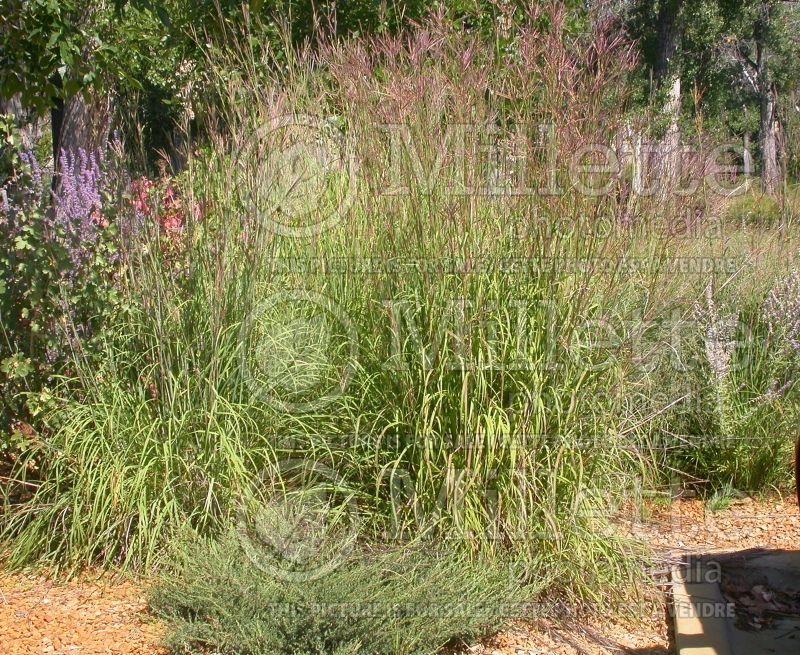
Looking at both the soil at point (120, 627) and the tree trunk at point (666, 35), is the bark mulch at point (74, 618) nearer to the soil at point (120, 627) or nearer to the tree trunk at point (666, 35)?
the soil at point (120, 627)

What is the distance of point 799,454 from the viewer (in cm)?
277

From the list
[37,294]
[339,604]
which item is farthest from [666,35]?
[339,604]

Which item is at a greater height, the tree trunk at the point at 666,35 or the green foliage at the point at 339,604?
the tree trunk at the point at 666,35

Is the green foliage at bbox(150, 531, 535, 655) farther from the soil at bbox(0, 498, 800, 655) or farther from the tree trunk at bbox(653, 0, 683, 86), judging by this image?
the tree trunk at bbox(653, 0, 683, 86)

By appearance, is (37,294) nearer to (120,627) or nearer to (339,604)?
(120,627)

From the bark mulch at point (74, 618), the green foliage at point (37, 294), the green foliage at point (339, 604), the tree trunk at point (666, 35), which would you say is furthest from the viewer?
the tree trunk at point (666, 35)

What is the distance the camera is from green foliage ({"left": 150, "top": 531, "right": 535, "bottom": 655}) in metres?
3.12

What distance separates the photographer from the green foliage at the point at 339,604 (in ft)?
10.2

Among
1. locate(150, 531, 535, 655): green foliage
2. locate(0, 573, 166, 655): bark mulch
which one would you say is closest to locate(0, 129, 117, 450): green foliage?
locate(0, 573, 166, 655): bark mulch

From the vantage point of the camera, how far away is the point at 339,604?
10.5 feet

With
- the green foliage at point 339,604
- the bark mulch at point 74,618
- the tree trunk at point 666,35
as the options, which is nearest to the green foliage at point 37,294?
the bark mulch at point 74,618

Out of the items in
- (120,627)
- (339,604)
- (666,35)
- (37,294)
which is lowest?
(120,627)

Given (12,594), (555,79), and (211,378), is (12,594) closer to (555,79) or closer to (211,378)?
(211,378)

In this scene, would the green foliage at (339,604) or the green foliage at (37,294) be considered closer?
the green foliage at (339,604)
